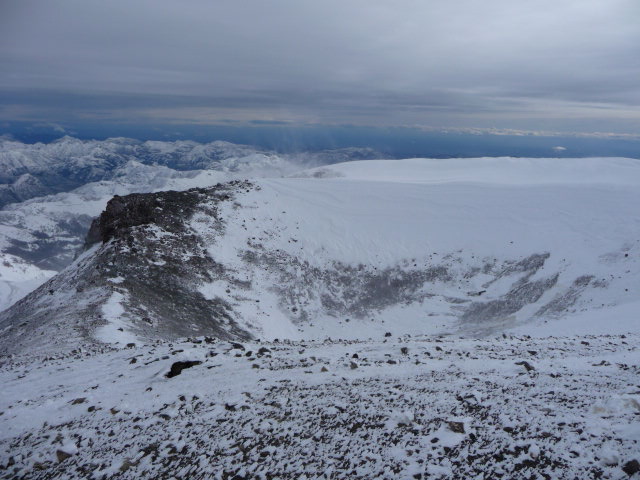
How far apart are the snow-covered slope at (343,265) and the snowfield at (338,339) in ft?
0.81

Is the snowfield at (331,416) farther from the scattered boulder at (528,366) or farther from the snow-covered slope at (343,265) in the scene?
the snow-covered slope at (343,265)

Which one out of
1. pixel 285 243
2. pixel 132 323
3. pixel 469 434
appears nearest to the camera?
pixel 469 434

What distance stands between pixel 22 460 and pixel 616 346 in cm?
2055

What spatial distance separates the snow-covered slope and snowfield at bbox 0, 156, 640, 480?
0.25 metres

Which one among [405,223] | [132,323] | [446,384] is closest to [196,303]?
[132,323]

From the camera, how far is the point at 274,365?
13.6 meters

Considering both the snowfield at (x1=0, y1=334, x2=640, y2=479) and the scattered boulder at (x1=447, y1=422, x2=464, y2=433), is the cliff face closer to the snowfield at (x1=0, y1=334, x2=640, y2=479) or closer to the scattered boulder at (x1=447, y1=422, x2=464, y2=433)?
the snowfield at (x1=0, y1=334, x2=640, y2=479)

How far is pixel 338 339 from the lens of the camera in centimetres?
2503

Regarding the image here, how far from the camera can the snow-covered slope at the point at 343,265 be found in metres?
29.1

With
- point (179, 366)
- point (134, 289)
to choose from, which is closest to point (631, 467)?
point (179, 366)

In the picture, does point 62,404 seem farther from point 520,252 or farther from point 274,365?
point 520,252

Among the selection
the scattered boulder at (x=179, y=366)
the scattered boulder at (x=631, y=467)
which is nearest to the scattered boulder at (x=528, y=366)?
the scattered boulder at (x=631, y=467)

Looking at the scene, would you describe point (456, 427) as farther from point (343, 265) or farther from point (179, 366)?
point (343, 265)

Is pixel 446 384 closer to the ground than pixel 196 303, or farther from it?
farther from it
